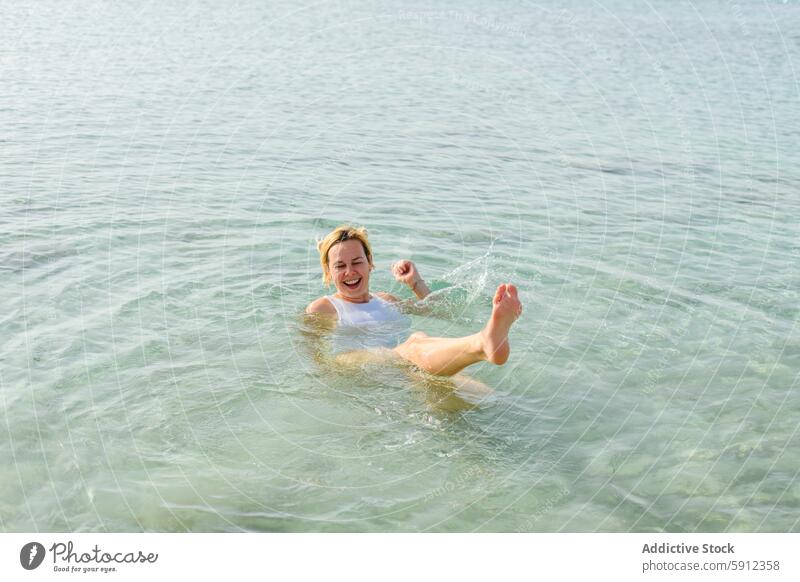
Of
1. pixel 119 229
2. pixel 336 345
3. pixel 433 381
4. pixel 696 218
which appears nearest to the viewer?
pixel 433 381

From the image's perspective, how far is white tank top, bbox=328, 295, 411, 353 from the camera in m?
7.42

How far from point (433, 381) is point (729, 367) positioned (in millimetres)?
2524

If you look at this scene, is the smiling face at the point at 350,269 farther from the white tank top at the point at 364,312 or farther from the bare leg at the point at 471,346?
the bare leg at the point at 471,346

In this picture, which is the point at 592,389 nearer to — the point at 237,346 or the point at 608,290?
the point at 608,290

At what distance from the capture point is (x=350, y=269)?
7609mm

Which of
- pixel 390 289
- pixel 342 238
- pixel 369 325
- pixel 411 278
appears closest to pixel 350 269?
pixel 342 238

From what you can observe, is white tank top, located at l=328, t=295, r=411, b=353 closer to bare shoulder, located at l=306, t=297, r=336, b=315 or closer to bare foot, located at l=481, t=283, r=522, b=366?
bare shoulder, located at l=306, t=297, r=336, b=315

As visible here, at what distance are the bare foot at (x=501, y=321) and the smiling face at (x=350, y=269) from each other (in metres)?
2.02

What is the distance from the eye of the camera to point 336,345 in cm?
736

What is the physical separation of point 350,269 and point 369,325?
491mm

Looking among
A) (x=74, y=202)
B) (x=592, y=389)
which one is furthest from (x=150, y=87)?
(x=592, y=389)
